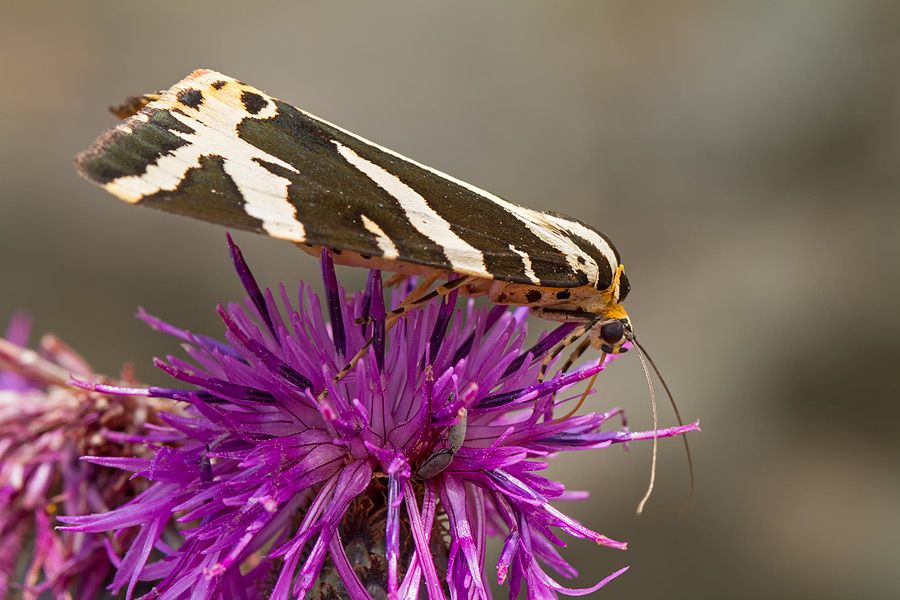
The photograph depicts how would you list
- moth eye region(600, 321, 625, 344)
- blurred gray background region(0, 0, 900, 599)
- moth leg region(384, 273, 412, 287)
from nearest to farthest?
moth eye region(600, 321, 625, 344), moth leg region(384, 273, 412, 287), blurred gray background region(0, 0, 900, 599)

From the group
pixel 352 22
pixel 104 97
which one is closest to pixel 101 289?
pixel 104 97

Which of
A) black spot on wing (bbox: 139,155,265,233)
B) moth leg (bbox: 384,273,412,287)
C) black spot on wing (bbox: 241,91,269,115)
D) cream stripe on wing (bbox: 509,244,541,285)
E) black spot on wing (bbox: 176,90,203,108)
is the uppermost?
black spot on wing (bbox: 241,91,269,115)

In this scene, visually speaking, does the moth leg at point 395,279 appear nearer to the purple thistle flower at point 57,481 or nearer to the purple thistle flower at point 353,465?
the purple thistle flower at point 353,465

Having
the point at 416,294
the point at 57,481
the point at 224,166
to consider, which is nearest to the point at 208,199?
the point at 224,166

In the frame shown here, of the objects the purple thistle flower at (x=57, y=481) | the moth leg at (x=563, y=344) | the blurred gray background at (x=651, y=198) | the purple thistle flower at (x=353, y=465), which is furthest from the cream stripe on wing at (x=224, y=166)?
the blurred gray background at (x=651, y=198)

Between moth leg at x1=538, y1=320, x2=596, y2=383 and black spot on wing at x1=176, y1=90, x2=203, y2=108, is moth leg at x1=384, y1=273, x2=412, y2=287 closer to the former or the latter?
moth leg at x1=538, y1=320, x2=596, y2=383

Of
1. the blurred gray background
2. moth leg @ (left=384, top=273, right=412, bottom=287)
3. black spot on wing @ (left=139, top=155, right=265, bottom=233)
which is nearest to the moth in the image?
black spot on wing @ (left=139, top=155, right=265, bottom=233)

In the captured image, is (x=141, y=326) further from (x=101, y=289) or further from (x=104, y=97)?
(x=104, y=97)
